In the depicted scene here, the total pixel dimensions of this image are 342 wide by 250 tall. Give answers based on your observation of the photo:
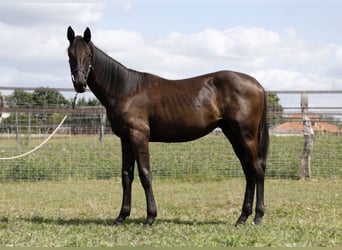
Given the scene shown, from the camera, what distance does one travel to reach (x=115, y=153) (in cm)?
1295

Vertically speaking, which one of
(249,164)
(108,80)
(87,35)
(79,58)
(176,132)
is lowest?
(249,164)

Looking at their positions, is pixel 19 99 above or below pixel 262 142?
above

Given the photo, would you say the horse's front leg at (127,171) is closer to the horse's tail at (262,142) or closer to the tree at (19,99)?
the horse's tail at (262,142)

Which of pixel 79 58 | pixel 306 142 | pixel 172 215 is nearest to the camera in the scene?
pixel 79 58

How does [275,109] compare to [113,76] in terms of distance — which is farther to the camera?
[275,109]

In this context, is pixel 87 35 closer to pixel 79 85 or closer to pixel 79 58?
pixel 79 58

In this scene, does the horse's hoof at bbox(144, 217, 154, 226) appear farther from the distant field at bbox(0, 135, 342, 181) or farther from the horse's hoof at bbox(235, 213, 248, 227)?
the distant field at bbox(0, 135, 342, 181)

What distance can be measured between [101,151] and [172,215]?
562 cm

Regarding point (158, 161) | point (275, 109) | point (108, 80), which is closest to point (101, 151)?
point (158, 161)

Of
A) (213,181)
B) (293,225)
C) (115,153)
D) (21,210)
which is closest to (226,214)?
(293,225)

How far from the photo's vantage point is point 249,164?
685 cm

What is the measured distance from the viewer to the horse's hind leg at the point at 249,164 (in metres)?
6.66

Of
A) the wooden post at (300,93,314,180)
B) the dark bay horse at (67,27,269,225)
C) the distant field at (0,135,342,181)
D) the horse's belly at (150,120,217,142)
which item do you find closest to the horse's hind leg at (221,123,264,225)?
the dark bay horse at (67,27,269,225)

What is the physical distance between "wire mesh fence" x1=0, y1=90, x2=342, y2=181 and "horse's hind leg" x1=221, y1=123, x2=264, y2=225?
213 inches
